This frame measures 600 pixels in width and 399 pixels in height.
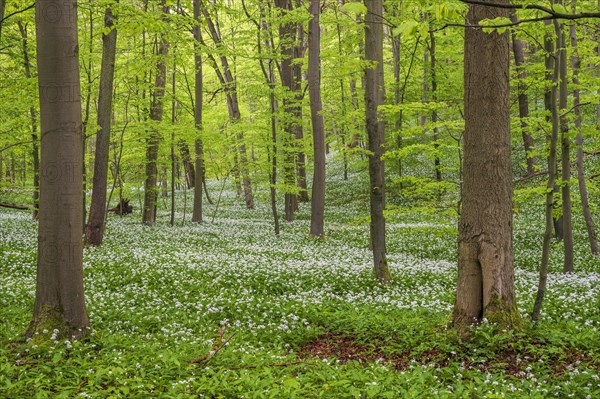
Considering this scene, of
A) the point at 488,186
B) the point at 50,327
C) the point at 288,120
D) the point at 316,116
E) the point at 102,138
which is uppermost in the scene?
the point at 288,120

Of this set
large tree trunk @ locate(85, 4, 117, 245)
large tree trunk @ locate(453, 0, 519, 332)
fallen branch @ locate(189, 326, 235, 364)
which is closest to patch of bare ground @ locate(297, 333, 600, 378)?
large tree trunk @ locate(453, 0, 519, 332)

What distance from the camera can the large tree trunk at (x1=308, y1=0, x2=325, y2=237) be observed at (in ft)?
64.3

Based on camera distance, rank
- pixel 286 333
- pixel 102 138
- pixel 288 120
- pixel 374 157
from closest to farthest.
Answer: pixel 286 333, pixel 374 157, pixel 102 138, pixel 288 120

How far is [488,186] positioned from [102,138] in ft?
41.6

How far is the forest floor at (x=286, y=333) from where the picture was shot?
17.0 feet

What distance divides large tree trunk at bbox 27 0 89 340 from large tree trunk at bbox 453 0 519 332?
5693 mm

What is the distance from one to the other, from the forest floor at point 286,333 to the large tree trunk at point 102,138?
0.74 metres

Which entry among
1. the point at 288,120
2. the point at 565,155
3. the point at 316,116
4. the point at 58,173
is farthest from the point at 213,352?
the point at 288,120

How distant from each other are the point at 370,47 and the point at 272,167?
33.4ft

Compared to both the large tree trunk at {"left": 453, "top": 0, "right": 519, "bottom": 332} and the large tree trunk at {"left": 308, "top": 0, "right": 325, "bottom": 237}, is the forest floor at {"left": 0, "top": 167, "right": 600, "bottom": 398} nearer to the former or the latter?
the large tree trunk at {"left": 453, "top": 0, "right": 519, "bottom": 332}

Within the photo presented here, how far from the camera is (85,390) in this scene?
4895 millimetres

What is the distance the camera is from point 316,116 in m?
19.9

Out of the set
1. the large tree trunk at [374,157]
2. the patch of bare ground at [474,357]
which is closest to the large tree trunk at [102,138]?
the large tree trunk at [374,157]

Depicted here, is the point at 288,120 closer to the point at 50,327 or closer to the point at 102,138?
the point at 102,138
